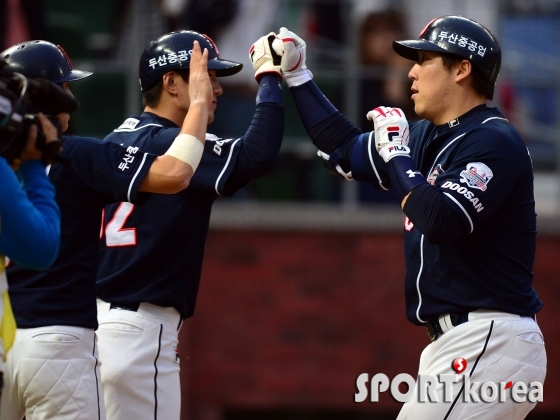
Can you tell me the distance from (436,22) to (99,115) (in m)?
5.30

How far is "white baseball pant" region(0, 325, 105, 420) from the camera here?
4.41 m

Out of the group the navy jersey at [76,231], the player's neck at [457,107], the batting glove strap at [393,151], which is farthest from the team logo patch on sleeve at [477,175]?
the navy jersey at [76,231]

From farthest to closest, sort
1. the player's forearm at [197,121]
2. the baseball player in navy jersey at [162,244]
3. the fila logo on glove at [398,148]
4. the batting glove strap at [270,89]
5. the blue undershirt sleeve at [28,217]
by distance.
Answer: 1. the batting glove strap at [270,89]
2. the baseball player in navy jersey at [162,244]
3. the fila logo on glove at [398,148]
4. the player's forearm at [197,121]
5. the blue undershirt sleeve at [28,217]

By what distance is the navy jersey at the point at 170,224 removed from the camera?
5020mm

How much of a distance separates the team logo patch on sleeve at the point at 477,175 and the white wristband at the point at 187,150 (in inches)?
45.0

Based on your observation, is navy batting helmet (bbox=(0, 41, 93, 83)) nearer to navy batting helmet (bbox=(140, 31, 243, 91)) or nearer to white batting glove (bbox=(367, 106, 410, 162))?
navy batting helmet (bbox=(140, 31, 243, 91))

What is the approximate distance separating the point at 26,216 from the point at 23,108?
0.40 m

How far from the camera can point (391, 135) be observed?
480cm

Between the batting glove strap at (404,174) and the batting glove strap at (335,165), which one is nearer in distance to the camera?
the batting glove strap at (404,174)

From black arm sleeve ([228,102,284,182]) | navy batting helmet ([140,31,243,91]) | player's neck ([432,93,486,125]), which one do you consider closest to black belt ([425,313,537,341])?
player's neck ([432,93,486,125])

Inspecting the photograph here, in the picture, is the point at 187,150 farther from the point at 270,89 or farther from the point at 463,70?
the point at 463,70

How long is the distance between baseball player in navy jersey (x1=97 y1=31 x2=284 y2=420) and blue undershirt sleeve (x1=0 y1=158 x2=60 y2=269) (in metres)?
1.21

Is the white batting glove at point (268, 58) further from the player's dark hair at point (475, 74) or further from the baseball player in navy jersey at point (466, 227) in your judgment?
the player's dark hair at point (475, 74)

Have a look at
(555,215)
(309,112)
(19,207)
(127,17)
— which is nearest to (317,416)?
(555,215)
